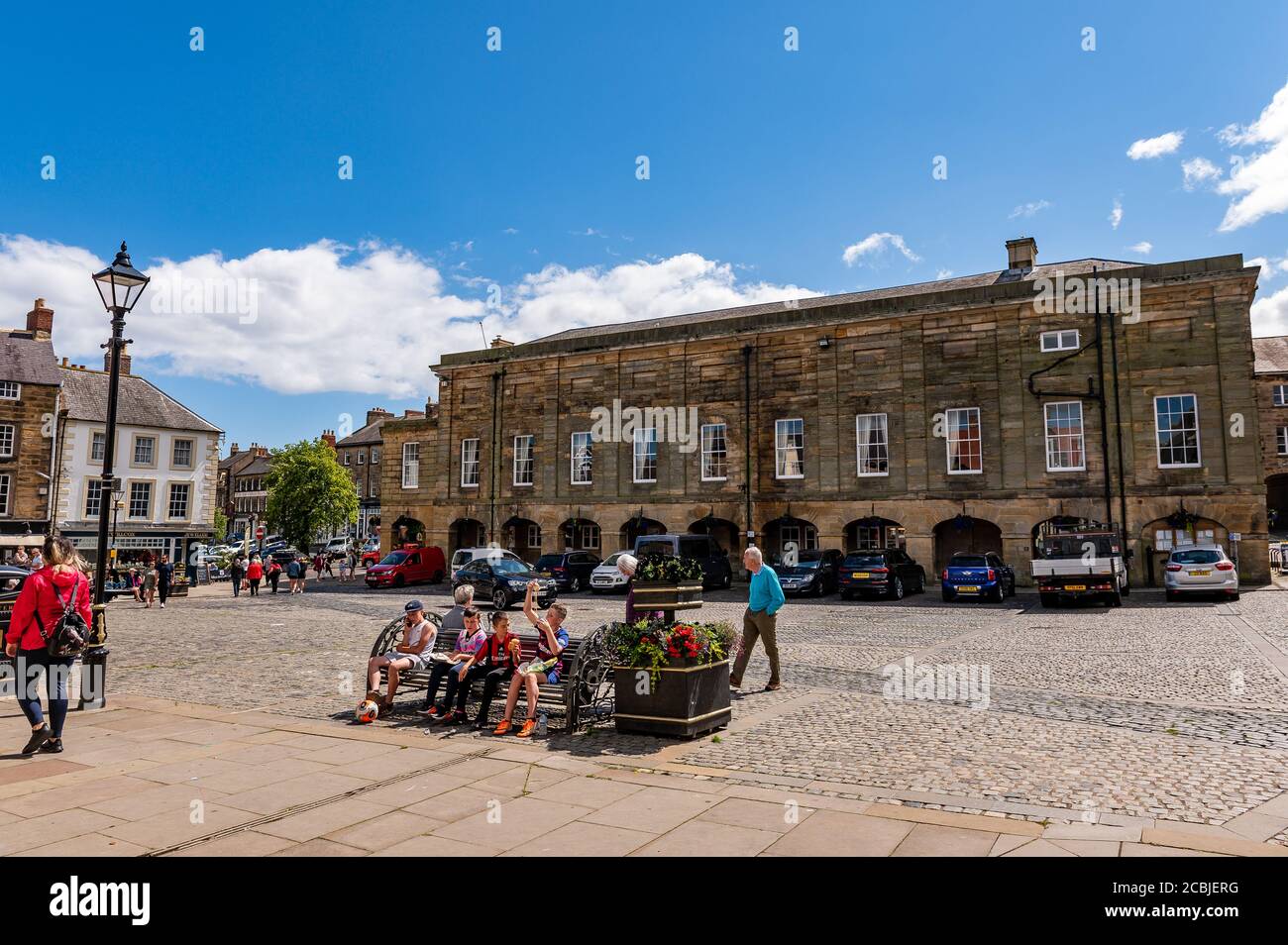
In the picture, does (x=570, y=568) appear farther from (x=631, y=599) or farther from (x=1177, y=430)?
(x=631, y=599)

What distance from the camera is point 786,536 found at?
3478 centimetres

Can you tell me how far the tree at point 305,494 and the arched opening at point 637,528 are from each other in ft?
97.3

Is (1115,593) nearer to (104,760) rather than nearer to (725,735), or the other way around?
(725,735)

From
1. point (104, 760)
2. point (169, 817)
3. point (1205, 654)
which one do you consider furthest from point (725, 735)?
point (1205, 654)

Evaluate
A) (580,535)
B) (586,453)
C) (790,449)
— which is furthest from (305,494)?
(790,449)

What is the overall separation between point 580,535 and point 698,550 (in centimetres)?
928

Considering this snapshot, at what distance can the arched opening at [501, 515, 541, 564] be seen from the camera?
39.9 meters

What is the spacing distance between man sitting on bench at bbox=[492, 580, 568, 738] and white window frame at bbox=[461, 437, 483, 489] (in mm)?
31702

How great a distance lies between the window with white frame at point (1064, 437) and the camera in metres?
29.1

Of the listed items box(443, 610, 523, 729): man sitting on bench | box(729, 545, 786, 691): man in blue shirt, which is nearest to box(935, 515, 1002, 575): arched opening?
box(729, 545, 786, 691): man in blue shirt

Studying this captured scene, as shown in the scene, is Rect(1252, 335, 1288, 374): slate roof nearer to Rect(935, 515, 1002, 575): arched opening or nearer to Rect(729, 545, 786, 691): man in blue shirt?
Rect(935, 515, 1002, 575): arched opening

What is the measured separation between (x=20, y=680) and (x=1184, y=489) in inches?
1213

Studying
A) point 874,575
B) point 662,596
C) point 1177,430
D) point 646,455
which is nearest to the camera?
point 662,596

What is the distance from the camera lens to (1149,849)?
457 centimetres
